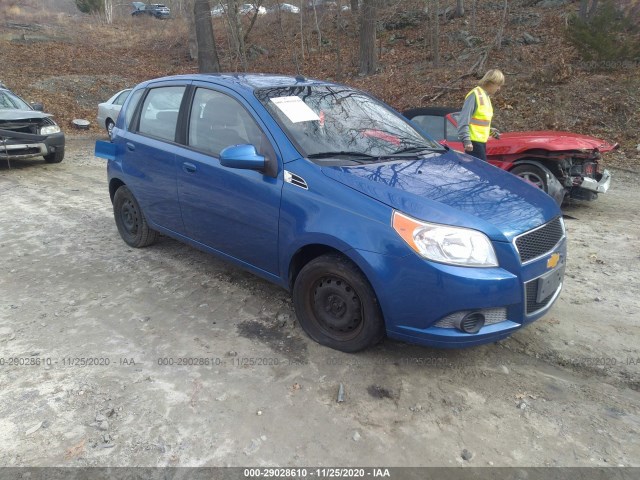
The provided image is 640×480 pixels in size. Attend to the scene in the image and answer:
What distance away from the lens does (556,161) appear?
6426 mm

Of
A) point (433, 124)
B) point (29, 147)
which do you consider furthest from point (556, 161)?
point (29, 147)

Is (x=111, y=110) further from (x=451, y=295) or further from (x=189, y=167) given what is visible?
(x=451, y=295)

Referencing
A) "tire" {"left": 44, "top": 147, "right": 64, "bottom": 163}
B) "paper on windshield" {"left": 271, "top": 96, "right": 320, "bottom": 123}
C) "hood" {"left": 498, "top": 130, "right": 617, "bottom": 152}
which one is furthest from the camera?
"tire" {"left": 44, "top": 147, "right": 64, "bottom": 163}

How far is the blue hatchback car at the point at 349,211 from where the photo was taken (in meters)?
2.80

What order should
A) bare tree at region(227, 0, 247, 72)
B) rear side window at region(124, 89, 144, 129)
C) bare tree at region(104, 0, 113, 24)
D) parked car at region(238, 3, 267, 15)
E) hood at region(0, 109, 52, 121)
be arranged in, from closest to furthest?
1. rear side window at region(124, 89, 144, 129)
2. hood at region(0, 109, 52, 121)
3. bare tree at region(227, 0, 247, 72)
4. parked car at region(238, 3, 267, 15)
5. bare tree at region(104, 0, 113, 24)

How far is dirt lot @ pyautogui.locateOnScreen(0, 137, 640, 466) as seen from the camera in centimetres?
253

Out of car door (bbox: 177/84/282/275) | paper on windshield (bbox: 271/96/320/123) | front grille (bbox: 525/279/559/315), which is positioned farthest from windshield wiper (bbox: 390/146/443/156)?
front grille (bbox: 525/279/559/315)

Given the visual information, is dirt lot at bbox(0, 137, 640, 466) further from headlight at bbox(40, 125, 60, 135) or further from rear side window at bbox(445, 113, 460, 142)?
headlight at bbox(40, 125, 60, 135)

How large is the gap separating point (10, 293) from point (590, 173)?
6939mm

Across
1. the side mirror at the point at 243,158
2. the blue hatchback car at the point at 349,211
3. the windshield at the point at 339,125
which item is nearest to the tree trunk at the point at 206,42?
the blue hatchback car at the point at 349,211

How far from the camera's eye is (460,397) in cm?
292

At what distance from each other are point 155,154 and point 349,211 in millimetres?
2292

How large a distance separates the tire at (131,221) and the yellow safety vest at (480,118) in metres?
3.92

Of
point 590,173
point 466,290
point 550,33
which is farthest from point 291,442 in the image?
point 550,33
